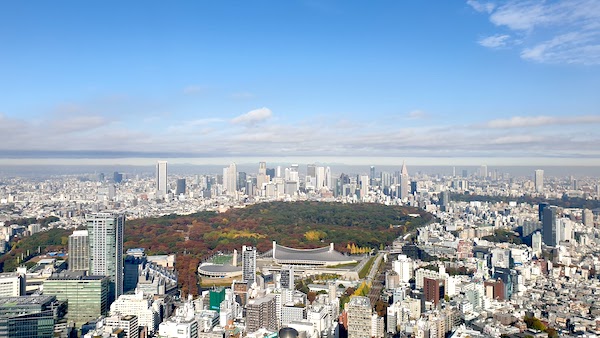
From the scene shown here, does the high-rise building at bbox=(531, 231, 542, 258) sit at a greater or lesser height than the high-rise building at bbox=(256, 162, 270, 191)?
lesser

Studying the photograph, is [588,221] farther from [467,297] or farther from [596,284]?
[467,297]

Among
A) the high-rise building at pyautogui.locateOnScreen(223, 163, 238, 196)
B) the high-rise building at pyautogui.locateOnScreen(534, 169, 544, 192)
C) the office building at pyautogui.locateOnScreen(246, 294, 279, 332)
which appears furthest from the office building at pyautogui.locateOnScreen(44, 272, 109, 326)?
the high-rise building at pyautogui.locateOnScreen(223, 163, 238, 196)

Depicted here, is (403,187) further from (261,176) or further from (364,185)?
(261,176)

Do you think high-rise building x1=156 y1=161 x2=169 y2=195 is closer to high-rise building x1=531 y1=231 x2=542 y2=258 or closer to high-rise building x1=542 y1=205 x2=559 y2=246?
high-rise building x1=531 y1=231 x2=542 y2=258

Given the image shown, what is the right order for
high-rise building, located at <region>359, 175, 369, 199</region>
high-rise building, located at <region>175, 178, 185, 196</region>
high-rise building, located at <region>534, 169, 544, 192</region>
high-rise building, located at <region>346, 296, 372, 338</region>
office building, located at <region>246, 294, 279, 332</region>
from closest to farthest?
high-rise building, located at <region>346, 296, 372, 338</region>, office building, located at <region>246, 294, 279, 332</region>, high-rise building, located at <region>534, 169, 544, 192</region>, high-rise building, located at <region>175, 178, 185, 196</region>, high-rise building, located at <region>359, 175, 369, 199</region>

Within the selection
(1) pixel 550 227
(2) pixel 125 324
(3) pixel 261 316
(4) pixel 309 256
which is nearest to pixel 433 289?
(3) pixel 261 316

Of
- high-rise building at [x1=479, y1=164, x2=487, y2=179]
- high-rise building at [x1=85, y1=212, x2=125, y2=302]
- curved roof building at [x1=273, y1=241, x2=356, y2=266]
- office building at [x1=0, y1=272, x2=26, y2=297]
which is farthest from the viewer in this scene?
high-rise building at [x1=479, y1=164, x2=487, y2=179]
